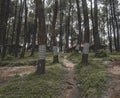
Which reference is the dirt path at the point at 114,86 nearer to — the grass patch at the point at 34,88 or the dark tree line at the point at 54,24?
the grass patch at the point at 34,88

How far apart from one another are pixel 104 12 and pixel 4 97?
39.9 m

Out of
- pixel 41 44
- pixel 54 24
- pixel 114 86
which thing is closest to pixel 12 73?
pixel 41 44

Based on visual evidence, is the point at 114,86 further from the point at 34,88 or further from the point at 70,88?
the point at 34,88

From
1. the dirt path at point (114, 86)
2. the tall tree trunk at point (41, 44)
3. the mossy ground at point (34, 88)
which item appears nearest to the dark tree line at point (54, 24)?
the tall tree trunk at point (41, 44)

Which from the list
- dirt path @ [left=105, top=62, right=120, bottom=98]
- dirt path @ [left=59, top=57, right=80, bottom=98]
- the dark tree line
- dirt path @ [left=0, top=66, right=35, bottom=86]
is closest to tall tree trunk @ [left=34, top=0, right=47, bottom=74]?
the dark tree line

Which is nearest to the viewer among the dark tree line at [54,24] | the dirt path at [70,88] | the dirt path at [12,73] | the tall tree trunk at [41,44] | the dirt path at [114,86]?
the dirt path at [114,86]

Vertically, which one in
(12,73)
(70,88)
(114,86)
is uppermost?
(12,73)

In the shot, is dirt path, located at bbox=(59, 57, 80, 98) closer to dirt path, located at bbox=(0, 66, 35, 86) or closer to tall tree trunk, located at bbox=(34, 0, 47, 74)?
tall tree trunk, located at bbox=(34, 0, 47, 74)

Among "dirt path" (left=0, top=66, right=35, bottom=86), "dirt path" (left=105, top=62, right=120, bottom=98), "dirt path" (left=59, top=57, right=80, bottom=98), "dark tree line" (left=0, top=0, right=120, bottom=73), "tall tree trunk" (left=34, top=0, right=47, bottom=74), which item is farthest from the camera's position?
"dark tree line" (left=0, top=0, right=120, bottom=73)

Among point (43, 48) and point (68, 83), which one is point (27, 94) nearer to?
point (68, 83)

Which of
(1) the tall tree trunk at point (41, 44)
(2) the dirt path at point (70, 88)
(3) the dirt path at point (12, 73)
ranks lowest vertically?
(2) the dirt path at point (70, 88)

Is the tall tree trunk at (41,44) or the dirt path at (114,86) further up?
the tall tree trunk at (41,44)

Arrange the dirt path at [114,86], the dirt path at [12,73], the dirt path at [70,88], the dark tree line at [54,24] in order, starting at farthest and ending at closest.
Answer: the dark tree line at [54,24] < the dirt path at [12,73] < the dirt path at [70,88] < the dirt path at [114,86]

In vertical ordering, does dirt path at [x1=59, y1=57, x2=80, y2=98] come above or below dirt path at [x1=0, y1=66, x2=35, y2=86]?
below
